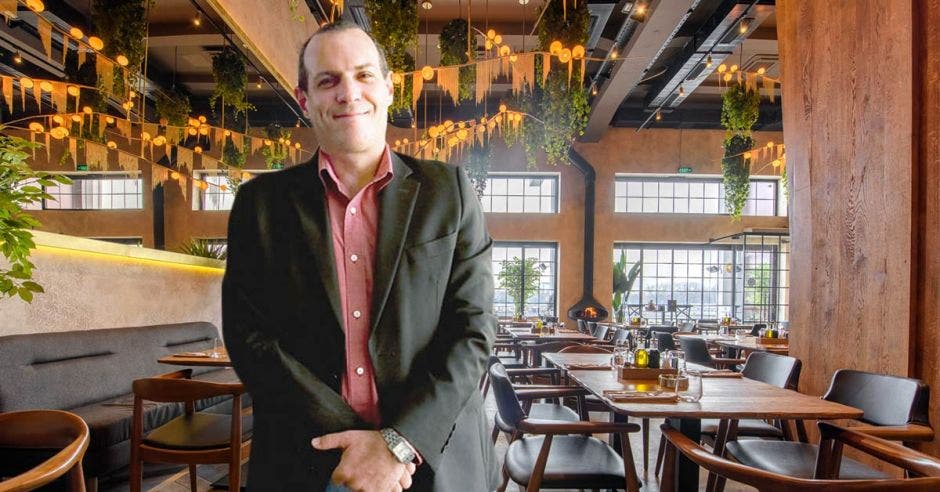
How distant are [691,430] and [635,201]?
11.5m

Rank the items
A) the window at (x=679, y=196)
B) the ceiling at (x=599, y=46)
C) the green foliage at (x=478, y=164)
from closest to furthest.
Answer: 1. the ceiling at (x=599, y=46)
2. the green foliage at (x=478, y=164)
3. the window at (x=679, y=196)

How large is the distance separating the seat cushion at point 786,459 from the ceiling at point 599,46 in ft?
18.3

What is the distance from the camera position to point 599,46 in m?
9.23

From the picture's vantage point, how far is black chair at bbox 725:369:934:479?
2121mm

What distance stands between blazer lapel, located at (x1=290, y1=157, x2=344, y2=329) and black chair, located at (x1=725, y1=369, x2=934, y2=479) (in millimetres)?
1992

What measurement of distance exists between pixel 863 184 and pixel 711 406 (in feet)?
5.59

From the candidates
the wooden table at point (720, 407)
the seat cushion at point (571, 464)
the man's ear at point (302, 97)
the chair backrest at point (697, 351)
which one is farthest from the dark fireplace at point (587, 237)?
the man's ear at point (302, 97)

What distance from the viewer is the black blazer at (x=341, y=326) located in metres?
0.90

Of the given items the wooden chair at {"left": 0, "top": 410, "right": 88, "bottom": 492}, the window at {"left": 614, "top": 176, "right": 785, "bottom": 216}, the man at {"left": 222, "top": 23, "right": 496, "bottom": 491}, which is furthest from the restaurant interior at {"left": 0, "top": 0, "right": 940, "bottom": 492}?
the window at {"left": 614, "top": 176, "right": 785, "bottom": 216}

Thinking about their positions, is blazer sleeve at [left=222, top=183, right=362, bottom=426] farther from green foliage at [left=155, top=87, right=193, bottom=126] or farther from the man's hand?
green foliage at [left=155, top=87, right=193, bottom=126]

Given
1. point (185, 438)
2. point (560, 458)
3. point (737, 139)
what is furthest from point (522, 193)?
point (560, 458)

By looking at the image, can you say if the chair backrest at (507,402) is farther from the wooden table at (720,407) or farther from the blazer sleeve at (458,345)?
the blazer sleeve at (458,345)

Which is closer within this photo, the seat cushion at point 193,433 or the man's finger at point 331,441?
the man's finger at point 331,441

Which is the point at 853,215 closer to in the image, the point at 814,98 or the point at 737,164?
the point at 814,98
